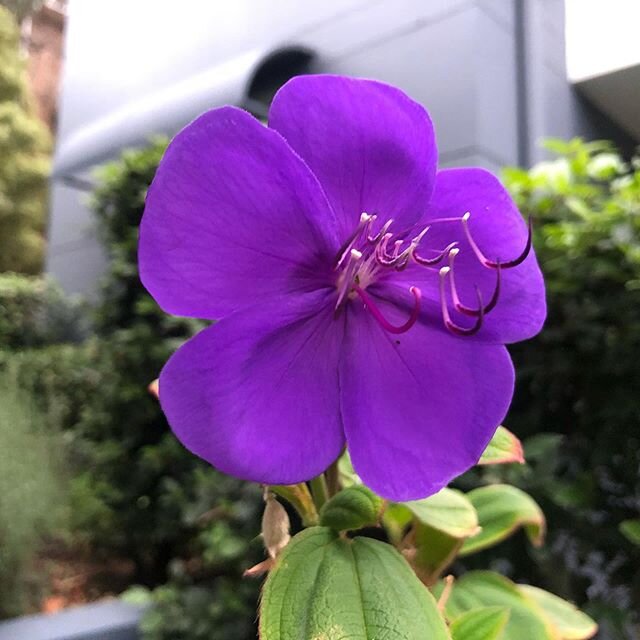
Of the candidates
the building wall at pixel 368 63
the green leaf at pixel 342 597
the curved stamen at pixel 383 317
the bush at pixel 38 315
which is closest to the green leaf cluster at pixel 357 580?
the green leaf at pixel 342 597

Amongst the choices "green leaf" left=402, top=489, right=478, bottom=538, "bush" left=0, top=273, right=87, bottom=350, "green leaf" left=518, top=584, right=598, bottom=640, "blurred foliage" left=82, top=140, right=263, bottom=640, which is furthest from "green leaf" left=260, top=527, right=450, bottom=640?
"bush" left=0, top=273, right=87, bottom=350

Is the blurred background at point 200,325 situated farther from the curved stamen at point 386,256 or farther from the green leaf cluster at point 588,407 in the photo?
the curved stamen at point 386,256

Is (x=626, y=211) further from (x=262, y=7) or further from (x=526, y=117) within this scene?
(x=262, y=7)

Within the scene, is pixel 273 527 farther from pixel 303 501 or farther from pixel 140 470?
pixel 140 470

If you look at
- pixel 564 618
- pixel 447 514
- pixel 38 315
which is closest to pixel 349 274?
pixel 447 514

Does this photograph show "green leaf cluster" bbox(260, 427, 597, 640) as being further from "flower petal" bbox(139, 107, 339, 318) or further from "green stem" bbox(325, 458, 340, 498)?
"flower petal" bbox(139, 107, 339, 318)
